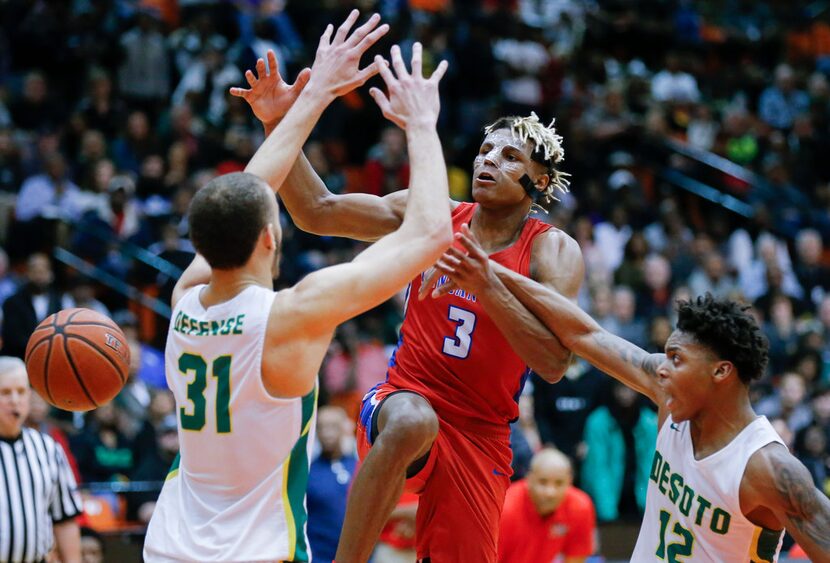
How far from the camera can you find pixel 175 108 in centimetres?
1488

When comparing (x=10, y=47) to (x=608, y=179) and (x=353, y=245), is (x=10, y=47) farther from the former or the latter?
(x=608, y=179)

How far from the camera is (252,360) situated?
13.2 feet

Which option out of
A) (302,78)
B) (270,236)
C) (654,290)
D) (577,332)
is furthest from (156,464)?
(270,236)

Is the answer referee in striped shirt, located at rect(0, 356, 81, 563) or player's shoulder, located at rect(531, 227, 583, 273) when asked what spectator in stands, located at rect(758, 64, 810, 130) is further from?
referee in striped shirt, located at rect(0, 356, 81, 563)

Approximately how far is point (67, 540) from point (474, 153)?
31.7 ft

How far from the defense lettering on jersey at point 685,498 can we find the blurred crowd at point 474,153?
16.1 ft

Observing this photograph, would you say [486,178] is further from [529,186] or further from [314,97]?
[314,97]

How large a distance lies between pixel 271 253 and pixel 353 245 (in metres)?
10.1

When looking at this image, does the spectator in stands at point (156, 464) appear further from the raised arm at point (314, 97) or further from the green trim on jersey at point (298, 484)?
the green trim on jersey at point (298, 484)

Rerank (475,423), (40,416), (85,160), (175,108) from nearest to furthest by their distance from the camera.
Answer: (475,423) < (40,416) < (85,160) < (175,108)

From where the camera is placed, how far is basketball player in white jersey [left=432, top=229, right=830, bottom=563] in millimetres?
4879

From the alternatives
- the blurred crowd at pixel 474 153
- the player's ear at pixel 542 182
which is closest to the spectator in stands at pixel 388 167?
the blurred crowd at pixel 474 153

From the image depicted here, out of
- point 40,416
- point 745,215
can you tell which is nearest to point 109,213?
point 40,416

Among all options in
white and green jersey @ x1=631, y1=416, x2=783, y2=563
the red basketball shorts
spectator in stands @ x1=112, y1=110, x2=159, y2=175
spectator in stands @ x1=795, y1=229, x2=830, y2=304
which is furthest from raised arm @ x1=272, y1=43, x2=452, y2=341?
spectator in stands @ x1=795, y1=229, x2=830, y2=304
